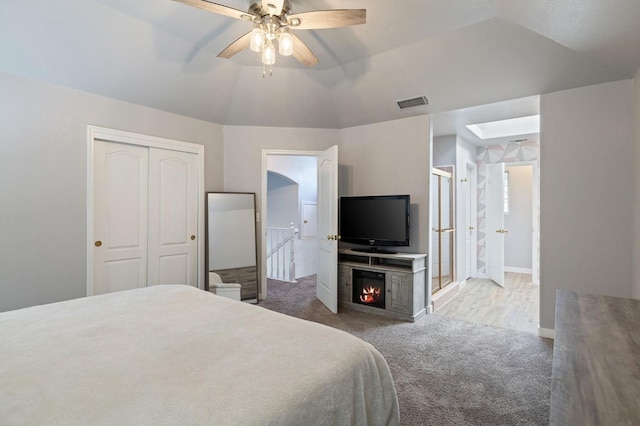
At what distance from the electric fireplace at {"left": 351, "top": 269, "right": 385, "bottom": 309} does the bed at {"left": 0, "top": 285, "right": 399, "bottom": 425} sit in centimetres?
242

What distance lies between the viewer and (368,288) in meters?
4.00

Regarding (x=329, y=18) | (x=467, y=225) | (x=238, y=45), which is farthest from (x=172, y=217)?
(x=467, y=225)

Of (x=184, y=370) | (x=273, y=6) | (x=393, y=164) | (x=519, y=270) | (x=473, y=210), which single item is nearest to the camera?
(x=184, y=370)

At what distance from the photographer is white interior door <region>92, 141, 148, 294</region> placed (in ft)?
10.8

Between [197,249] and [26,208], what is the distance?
174 cm

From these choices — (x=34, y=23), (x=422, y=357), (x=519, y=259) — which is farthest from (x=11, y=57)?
(x=519, y=259)

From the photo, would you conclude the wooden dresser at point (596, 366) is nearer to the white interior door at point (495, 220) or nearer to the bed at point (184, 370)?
the bed at point (184, 370)

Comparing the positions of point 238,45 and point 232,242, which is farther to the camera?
point 232,242

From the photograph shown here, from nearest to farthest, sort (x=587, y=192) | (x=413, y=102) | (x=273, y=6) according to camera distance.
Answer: (x=273, y=6) < (x=587, y=192) < (x=413, y=102)

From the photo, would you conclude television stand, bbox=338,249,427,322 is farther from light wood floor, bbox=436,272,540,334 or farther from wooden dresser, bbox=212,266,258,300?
wooden dresser, bbox=212,266,258,300

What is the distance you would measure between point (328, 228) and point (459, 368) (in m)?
2.11

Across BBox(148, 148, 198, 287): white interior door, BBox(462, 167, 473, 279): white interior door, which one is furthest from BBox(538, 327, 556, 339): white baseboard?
BBox(148, 148, 198, 287): white interior door

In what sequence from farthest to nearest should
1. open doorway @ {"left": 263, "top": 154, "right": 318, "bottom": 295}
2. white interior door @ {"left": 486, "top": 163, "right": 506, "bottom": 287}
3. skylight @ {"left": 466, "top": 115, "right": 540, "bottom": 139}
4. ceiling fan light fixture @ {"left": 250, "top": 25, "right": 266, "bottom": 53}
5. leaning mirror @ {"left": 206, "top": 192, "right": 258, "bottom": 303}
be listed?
open doorway @ {"left": 263, "top": 154, "right": 318, "bottom": 295} < white interior door @ {"left": 486, "top": 163, "right": 506, "bottom": 287} < skylight @ {"left": 466, "top": 115, "right": 540, "bottom": 139} < leaning mirror @ {"left": 206, "top": 192, "right": 258, "bottom": 303} < ceiling fan light fixture @ {"left": 250, "top": 25, "right": 266, "bottom": 53}

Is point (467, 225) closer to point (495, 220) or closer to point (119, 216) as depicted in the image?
point (495, 220)
